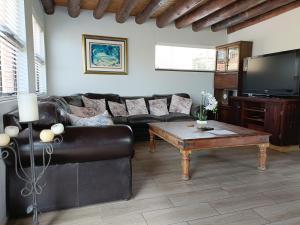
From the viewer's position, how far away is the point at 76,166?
6.32 ft

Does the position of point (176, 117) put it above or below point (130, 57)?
below

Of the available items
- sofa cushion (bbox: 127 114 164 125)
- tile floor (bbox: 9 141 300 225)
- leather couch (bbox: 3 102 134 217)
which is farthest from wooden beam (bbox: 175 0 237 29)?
leather couch (bbox: 3 102 134 217)

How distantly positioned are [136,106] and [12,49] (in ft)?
9.03

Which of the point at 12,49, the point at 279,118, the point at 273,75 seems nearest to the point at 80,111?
the point at 12,49

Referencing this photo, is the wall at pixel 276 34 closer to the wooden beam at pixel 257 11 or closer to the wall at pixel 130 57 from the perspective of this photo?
the wooden beam at pixel 257 11

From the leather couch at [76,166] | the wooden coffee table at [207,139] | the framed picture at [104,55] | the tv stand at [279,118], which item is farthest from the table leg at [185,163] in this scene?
the framed picture at [104,55]

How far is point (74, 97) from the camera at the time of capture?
435 centimetres

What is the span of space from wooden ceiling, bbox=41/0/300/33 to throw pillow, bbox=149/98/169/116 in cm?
166

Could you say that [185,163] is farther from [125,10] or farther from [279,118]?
[125,10]

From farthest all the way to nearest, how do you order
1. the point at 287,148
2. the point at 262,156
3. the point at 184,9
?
the point at 184,9 → the point at 287,148 → the point at 262,156

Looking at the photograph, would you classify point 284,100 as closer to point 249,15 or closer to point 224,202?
point 249,15

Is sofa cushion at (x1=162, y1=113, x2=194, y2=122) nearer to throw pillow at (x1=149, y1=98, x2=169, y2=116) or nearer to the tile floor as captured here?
throw pillow at (x1=149, y1=98, x2=169, y2=116)

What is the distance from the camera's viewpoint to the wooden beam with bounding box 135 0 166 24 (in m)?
3.82

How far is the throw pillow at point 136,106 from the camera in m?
4.74
